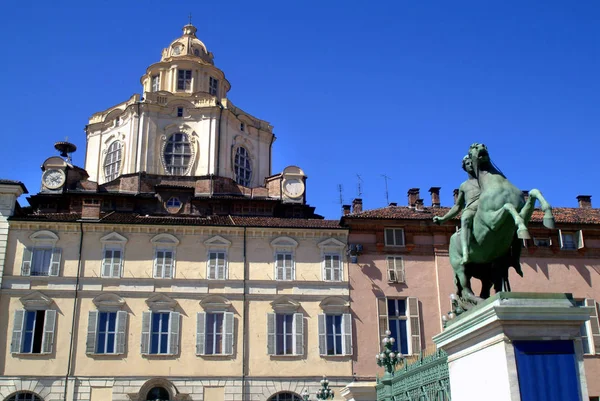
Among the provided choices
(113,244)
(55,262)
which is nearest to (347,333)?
(113,244)

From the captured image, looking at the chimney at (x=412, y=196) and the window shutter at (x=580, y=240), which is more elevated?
the chimney at (x=412, y=196)

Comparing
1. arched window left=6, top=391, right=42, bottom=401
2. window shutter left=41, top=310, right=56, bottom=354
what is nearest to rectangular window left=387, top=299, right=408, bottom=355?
window shutter left=41, top=310, right=56, bottom=354

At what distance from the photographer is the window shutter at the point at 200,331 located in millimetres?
33594

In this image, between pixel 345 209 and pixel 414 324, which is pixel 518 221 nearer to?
pixel 414 324

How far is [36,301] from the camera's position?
3350cm

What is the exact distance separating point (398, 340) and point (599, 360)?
995 cm

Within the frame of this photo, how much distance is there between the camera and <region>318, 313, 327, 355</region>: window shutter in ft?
112

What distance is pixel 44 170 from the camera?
44.8 metres

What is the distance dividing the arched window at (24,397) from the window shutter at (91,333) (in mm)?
2917

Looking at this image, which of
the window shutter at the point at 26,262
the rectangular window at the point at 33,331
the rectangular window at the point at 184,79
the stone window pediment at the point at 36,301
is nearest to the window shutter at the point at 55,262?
the window shutter at the point at 26,262

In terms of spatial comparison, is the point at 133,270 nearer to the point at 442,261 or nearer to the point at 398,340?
the point at 398,340

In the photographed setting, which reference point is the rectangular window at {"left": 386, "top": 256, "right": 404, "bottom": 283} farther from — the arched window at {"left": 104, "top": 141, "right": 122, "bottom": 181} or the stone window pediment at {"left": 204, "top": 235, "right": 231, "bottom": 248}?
the arched window at {"left": 104, "top": 141, "right": 122, "bottom": 181}

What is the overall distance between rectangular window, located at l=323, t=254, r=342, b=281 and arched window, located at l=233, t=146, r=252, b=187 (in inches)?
628

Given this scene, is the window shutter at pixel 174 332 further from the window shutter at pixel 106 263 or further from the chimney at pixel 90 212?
the chimney at pixel 90 212
